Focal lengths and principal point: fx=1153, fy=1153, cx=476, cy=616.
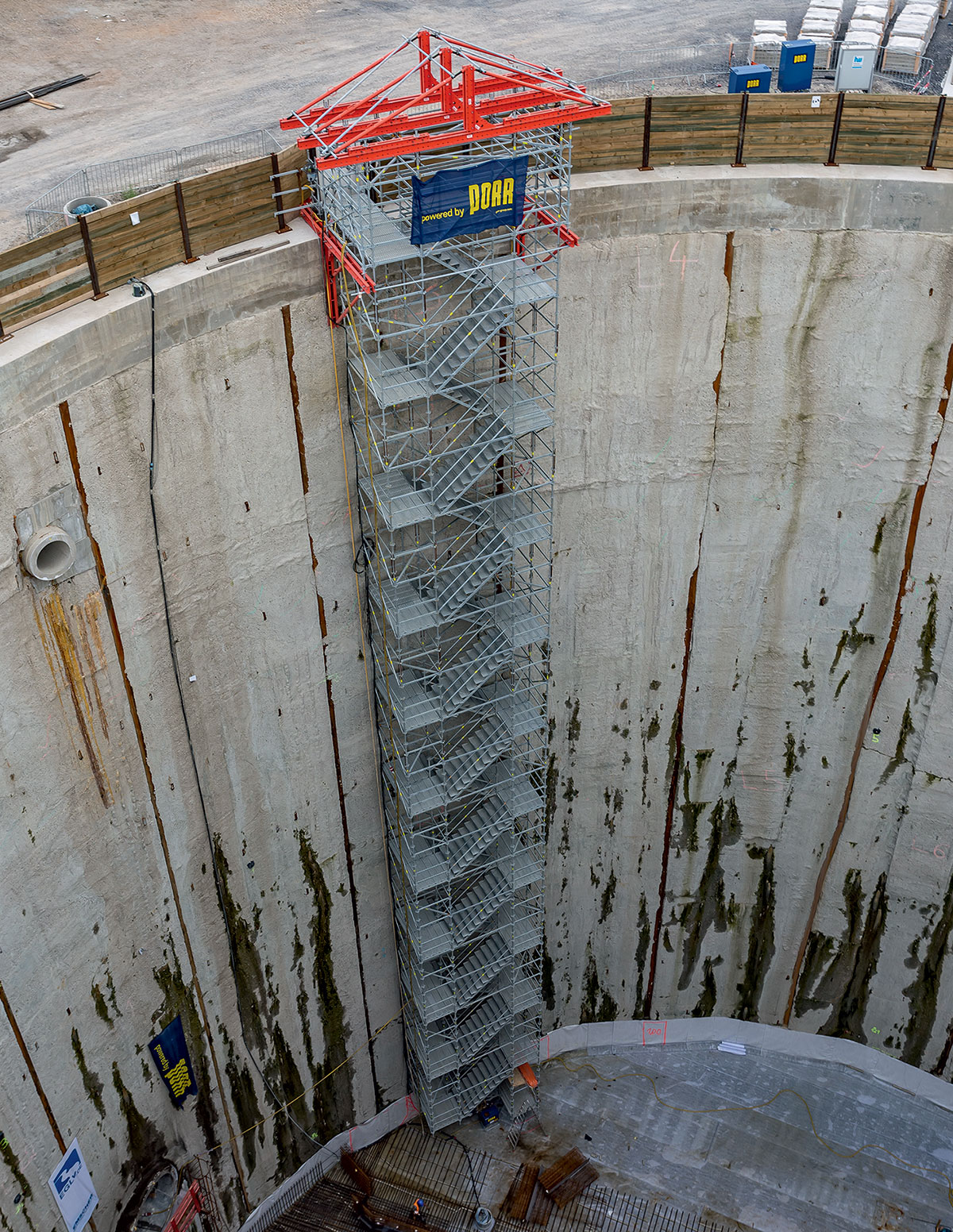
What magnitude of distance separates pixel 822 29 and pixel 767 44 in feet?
4.67

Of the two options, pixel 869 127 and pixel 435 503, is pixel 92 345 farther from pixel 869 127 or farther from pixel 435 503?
pixel 869 127

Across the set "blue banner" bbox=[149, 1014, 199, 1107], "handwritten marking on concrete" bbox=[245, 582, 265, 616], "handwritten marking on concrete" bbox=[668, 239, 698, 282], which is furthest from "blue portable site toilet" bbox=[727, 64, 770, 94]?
"blue banner" bbox=[149, 1014, 199, 1107]

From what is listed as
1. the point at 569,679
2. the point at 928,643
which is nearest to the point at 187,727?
the point at 569,679

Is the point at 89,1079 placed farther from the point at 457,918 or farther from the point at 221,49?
the point at 221,49

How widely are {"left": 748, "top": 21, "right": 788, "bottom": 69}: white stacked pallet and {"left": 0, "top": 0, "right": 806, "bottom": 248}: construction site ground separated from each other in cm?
136

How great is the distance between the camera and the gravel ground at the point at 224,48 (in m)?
20.2

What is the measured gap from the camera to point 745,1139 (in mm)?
24469

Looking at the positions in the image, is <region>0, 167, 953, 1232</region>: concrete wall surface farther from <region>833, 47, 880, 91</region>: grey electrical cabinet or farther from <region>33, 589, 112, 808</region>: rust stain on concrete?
<region>833, 47, 880, 91</region>: grey electrical cabinet

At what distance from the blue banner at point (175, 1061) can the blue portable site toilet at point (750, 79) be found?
19.4m

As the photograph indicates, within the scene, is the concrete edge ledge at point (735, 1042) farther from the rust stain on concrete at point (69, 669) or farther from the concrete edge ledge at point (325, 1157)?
the rust stain on concrete at point (69, 669)

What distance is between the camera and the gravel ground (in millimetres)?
20172

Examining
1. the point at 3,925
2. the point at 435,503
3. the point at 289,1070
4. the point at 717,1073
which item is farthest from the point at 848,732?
the point at 3,925

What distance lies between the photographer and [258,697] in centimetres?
1977

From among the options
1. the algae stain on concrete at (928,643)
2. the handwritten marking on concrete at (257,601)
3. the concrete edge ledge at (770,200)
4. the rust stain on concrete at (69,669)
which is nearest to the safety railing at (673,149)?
the concrete edge ledge at (770,200)
